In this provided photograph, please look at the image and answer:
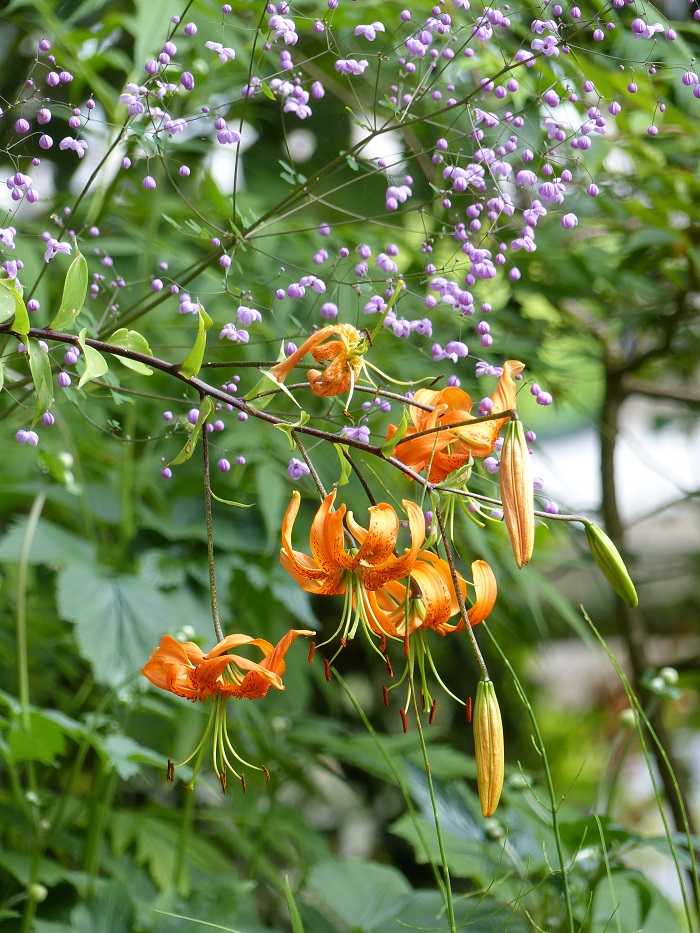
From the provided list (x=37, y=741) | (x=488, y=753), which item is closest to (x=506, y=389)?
(x=488, y=753)

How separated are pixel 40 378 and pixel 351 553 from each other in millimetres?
126

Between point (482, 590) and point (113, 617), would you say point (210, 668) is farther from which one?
point (113, 617)

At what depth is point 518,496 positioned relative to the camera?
0.30m

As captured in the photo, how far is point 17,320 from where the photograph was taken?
32cm

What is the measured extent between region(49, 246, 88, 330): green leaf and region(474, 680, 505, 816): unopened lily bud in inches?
7.5

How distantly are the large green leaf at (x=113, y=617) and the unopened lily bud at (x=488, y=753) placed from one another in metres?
0.35

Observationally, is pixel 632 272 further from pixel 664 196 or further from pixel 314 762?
pixel 314 762

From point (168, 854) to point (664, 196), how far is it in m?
0.72

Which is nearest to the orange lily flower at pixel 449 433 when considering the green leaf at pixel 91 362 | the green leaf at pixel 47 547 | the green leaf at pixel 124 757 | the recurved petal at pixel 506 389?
the recurved petal at pixel 506 389

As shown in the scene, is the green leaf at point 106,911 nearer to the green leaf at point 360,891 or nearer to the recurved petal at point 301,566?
the green leaf at point 360,891

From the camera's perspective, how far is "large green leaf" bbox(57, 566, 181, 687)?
636 mm

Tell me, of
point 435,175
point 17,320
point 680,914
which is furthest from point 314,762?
point 680,914

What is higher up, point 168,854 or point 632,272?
point 632,272

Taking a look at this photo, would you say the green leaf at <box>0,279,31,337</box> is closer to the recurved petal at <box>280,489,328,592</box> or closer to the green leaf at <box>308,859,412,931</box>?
the recurved petal at <box>280,489,328,592</box>
